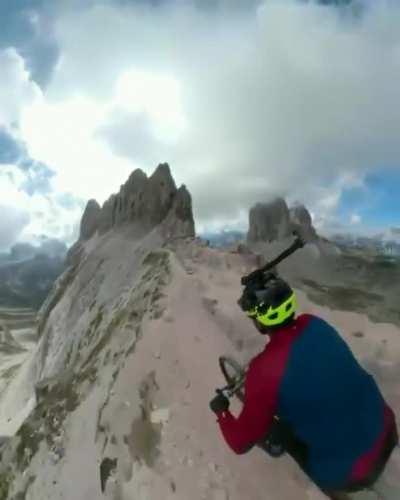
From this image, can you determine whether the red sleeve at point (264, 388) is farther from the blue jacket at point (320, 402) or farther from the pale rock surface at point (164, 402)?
the pale rock surface at point (164, 402)

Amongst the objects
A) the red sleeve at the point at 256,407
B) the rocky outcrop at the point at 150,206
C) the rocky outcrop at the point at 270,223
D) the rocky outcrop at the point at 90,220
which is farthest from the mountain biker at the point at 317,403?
the rocky outcrop at the point at 270,223

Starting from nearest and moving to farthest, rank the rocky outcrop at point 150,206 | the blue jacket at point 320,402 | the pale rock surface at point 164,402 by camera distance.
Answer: the blue jacket at point 320,402 < the pale rock surface at point 164,402 < the rocky outcrop at point 150,206

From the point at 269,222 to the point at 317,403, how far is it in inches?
7081

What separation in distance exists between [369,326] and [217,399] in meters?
14.9

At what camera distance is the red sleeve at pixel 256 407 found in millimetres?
6367

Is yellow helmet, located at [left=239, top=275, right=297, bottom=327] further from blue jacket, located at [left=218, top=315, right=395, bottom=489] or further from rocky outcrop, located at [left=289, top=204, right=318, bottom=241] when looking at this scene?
rocky outcrop, located at [left=289, top=204, right=318, bottom=241]

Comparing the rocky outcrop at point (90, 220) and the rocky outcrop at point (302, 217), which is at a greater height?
the rocky outcrop at point (302, 217)

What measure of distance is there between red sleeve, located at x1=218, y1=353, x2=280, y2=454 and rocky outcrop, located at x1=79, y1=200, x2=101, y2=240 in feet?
196

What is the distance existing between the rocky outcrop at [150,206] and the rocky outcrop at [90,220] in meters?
0.14

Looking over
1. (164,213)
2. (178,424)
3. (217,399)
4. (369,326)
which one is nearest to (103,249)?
(164,213)

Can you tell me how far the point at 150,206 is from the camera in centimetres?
5688

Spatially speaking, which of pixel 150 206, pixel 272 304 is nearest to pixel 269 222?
pixel 150 206

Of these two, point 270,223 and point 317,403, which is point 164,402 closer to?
point 317,403

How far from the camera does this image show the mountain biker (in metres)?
→ 6.28
